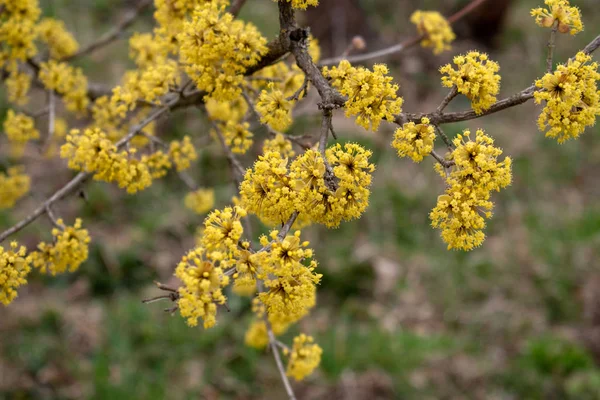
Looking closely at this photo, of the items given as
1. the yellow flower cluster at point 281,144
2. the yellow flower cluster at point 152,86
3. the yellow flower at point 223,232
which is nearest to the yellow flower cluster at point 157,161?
the yellow flower cluster at point 152,86

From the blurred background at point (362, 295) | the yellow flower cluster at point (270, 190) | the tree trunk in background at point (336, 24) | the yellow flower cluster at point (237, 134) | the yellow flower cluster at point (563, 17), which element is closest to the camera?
the yellow flower cluster at point (270, 190)

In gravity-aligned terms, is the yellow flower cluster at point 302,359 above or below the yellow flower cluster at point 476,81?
below

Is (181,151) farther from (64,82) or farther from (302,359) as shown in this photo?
(302,359)

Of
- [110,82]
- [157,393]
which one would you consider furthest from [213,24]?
[110,82]

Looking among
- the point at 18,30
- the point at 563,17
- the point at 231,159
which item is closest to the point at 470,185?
the point at 563,17

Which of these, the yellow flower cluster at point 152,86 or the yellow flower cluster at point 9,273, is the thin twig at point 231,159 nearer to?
the yellow flower cluster at point 152,86

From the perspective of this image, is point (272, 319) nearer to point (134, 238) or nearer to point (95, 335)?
point (95, 335)

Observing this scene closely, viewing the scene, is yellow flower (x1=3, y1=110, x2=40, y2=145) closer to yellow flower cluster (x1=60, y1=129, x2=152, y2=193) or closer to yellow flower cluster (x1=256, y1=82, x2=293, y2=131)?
yellow flower cluster (x1=60, y1=129, x2=152, y2=193)
